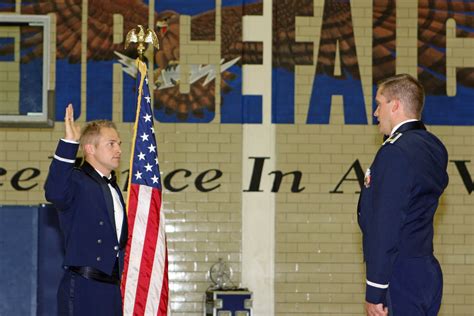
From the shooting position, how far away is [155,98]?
34.1 ft

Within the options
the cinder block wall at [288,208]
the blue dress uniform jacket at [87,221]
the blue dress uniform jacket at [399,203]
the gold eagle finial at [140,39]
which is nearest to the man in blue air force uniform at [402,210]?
the blue dress uniform jacket at [399,203]

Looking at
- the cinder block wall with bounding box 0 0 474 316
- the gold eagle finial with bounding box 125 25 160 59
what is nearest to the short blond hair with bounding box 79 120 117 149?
the gold eagle finial with bounding box 125 25 160 59

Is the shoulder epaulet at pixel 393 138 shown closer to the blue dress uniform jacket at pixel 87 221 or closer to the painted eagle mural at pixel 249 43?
the blue dress uniform jacket at pixel 87 221

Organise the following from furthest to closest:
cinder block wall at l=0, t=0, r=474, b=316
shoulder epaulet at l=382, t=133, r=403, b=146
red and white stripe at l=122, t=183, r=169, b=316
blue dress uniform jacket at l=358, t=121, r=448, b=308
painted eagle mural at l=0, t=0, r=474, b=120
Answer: painted eagle mural at l=0, t=0, r=474, b=120 → cinder block wall at l=0, t=0, r=474, b=316 → red and white stripe at l=122, t=183, r=169, b=316 → shoulder epaulet at l=382, t=133, r=403, b=146 → blue dress uniform jacket at l=358, t=121, r=448, b=308

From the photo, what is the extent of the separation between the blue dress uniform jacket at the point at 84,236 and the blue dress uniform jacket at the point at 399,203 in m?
1.82

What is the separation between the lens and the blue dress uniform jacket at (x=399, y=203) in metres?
5.00

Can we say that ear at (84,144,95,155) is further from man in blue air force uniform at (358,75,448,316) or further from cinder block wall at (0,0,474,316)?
cinder block wall at (0,0,474,316)

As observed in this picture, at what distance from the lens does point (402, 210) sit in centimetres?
504

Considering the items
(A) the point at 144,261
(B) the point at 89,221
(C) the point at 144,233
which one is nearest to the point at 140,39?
(C) the point at 144,233

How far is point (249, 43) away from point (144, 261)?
394 centimetres

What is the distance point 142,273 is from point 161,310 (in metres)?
0.32

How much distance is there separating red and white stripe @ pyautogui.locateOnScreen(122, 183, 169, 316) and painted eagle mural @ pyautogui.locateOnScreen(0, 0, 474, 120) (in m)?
3.09

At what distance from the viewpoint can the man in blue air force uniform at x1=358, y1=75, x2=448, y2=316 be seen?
502cm

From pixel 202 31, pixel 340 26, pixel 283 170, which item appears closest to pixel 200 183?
pixel 283 170
